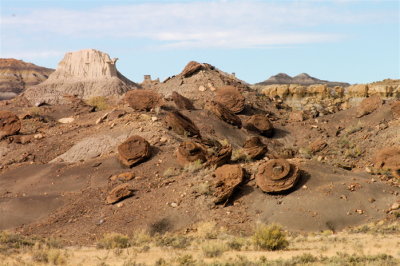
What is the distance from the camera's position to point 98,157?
35219mm

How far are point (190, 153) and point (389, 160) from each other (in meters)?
8.66

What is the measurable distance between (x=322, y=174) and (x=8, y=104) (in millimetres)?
55614

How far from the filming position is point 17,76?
5896 inches

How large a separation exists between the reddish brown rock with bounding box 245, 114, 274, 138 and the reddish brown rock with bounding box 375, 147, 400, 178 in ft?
42.5

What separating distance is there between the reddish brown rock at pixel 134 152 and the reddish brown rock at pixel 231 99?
14.0 m

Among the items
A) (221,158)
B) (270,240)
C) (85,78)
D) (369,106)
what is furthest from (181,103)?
(85,78)

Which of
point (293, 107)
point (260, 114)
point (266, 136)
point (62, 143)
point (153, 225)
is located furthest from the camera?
point (293, 107)

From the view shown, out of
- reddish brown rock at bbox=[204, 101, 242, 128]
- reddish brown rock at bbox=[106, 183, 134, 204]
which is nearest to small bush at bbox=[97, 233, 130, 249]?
reddish brown rock at bbox=[106, 183, 134, 204]

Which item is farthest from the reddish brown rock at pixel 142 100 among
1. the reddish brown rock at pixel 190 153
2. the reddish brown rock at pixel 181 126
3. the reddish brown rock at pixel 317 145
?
the reddish brown rock at pixel 190 153

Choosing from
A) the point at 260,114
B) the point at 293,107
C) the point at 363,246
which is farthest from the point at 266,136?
the point at 363,246

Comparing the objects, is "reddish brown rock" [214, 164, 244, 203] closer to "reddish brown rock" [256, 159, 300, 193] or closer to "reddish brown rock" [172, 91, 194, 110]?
"reddish brown rock" [256, 159, 300, 193]

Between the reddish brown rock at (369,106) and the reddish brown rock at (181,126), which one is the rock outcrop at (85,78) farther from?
the reddish brown rock at (181,126)

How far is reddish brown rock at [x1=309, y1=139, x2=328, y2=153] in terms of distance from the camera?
41.2 m

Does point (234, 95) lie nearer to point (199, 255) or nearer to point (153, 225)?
point (153, 225)
